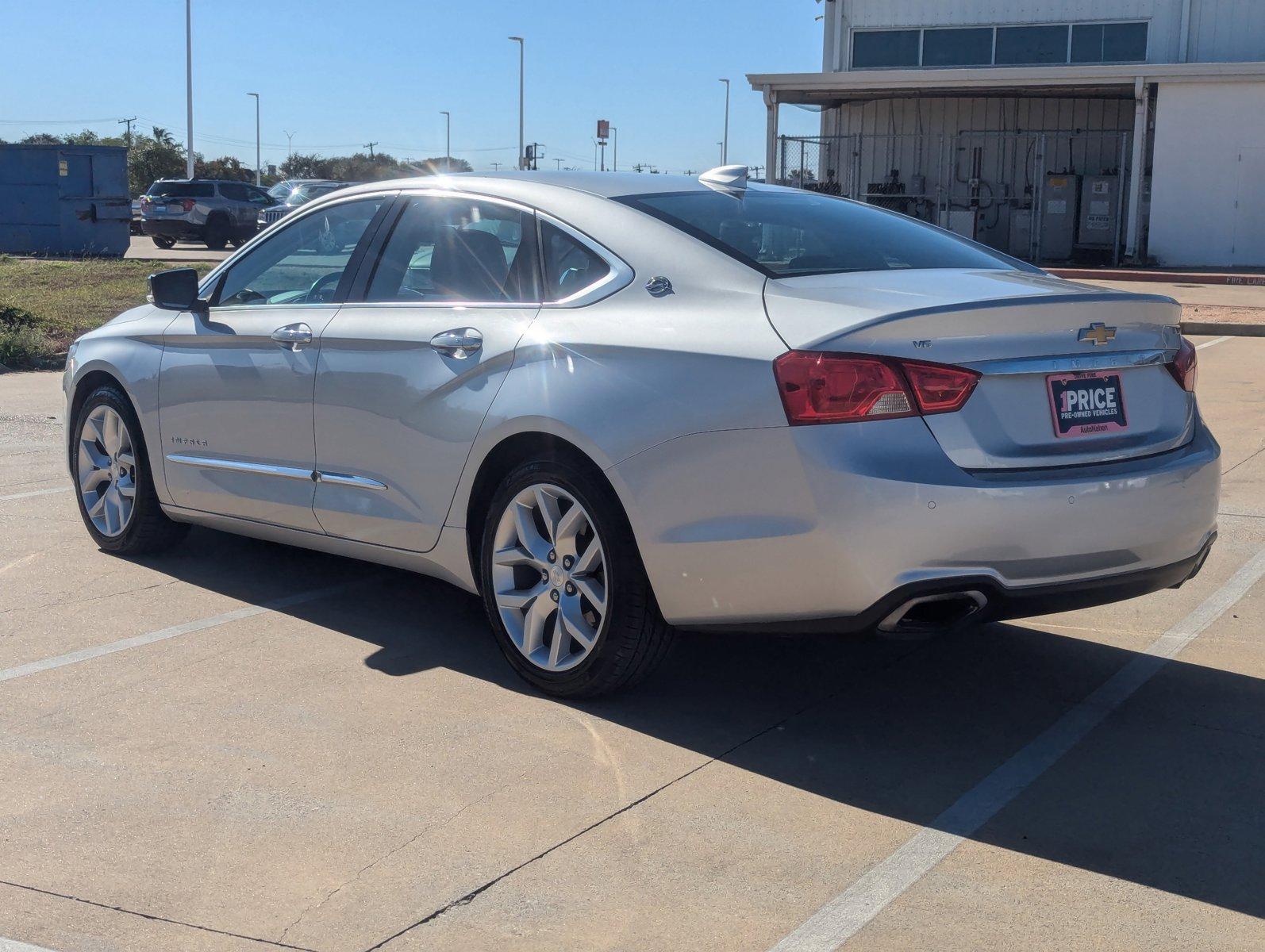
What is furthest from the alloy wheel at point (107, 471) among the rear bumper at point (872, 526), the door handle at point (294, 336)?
the rear bumper at point (872, 526)

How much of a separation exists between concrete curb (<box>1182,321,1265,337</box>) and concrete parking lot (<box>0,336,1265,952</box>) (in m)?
12.4

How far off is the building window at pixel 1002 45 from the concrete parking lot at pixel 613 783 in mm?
30612

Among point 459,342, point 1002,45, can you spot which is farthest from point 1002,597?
point 1002,45

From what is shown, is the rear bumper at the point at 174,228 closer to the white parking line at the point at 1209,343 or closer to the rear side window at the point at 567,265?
the white parking line at the point at 1209,343

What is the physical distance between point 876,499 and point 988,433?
37 centimetres

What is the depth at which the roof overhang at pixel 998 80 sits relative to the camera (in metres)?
29.2

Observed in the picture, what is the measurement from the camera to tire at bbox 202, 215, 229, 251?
112 ft

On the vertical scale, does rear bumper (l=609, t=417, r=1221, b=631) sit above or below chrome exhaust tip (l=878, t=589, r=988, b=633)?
above

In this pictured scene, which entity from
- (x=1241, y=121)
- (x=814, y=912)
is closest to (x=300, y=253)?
(x=814, y=912)

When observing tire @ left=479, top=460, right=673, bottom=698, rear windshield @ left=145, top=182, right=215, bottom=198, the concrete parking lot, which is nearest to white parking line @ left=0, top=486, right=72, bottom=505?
the concrete parking lot

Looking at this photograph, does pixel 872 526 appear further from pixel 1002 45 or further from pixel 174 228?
pixel 1002 45

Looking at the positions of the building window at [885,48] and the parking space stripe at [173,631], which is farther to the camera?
the building window at [885,48]

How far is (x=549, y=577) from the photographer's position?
4504 mm

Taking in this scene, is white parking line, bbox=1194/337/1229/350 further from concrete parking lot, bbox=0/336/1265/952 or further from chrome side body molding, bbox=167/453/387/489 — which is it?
chrome side body molding, bbox=167/453/387/489
